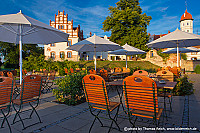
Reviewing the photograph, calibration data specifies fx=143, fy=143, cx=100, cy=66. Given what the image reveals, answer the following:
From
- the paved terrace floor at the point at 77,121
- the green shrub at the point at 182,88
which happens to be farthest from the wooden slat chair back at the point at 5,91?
the green shrub at the point at 182,88

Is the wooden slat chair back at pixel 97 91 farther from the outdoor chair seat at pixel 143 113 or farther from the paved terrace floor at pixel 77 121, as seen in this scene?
the paved terrace floor at pixel 77 121

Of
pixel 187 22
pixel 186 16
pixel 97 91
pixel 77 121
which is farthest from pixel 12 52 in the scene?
pixel 186 16

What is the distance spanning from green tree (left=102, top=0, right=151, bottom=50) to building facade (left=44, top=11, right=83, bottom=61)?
8.97 m

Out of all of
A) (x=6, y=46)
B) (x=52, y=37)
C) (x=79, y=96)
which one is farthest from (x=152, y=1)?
(x=6, y=46)

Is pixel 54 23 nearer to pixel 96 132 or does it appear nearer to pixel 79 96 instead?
pixel 79 96

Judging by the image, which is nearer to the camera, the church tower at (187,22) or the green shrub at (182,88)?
the green shrub at (182,88)

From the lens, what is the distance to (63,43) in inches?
1384

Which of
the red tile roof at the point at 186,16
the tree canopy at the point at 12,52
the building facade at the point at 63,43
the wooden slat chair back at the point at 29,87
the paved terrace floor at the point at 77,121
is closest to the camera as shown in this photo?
the paved terrace floor at the point at 77,121

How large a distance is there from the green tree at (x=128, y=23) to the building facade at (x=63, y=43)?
8970 mm

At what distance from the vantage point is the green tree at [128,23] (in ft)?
89.1

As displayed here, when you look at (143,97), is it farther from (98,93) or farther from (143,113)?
(98,93)

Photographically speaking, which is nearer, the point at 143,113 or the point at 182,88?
the point at 143,113

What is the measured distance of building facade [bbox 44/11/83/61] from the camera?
34.9 meters

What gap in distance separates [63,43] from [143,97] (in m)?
34.9
